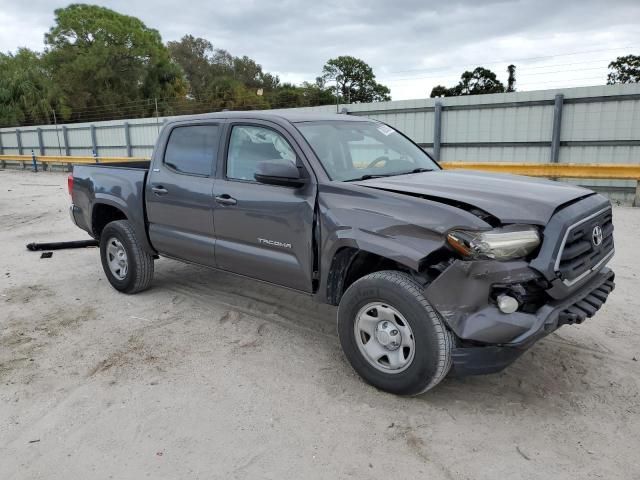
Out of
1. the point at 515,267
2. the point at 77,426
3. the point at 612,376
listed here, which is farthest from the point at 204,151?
the point at 612,376

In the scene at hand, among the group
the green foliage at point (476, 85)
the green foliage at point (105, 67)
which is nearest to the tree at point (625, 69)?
the green foliage at point (476, 85)

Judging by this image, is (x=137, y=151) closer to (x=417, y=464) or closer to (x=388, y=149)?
(x=388, y=149)

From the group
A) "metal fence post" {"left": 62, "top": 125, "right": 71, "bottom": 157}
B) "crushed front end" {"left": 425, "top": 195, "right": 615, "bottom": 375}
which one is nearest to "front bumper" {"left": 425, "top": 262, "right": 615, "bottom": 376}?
"crushed front end" {"left": 425, "top": 195, "right": 615, "bottom": 375}

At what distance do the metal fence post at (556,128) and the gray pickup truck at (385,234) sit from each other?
8.72 metres

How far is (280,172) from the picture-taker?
355 cm

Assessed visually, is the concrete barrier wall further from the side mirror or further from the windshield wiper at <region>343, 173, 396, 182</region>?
the side mirror

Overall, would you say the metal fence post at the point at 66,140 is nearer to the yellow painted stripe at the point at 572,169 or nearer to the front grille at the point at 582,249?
the yellow painted stripe at the point at 572,169

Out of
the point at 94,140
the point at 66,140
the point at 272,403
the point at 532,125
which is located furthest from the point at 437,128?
the point at 66,140

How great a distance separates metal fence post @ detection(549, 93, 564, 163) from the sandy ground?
788cm

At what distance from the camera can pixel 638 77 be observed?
51.2 meters

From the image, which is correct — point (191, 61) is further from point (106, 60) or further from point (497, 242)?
point (497, 242)

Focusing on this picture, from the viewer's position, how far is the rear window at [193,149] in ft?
14.7

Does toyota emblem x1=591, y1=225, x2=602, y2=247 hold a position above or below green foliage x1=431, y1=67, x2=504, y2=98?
below

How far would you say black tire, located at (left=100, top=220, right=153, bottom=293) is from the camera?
→ 5.21m
